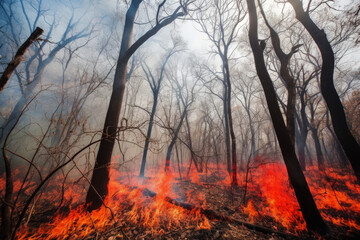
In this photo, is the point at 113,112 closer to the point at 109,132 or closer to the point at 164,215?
the point at 109,132

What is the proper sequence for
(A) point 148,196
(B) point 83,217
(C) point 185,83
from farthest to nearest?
(C) point 185,83 < (A) point 148,196 < (B) point 83,217

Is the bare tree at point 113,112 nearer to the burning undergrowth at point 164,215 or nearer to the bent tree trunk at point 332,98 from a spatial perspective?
the burning undergrowth at point 164,215

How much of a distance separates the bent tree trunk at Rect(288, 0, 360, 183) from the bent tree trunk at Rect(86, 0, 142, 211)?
743 centimetres

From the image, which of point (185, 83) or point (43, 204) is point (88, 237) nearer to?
point (43, 204)

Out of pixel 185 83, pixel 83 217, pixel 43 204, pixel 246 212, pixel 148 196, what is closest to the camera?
pixel 83 217

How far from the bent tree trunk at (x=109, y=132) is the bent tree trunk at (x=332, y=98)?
7.43 meters

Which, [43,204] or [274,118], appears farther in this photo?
[43,204]

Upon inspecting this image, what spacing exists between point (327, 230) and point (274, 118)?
10.6 ft

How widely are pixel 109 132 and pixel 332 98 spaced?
28.3 ft

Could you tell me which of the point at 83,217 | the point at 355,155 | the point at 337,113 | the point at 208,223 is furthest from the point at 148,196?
the point at 337,113

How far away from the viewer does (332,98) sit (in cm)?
504

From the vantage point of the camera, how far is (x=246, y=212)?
4.84 meters

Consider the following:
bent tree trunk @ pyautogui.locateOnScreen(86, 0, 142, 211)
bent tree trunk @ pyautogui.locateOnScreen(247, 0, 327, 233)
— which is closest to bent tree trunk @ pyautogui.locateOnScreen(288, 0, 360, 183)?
bent tree trunk @ pyautogui.locateOnScreen(247, 0, 327, 233)

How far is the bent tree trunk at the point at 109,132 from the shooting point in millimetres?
4297
